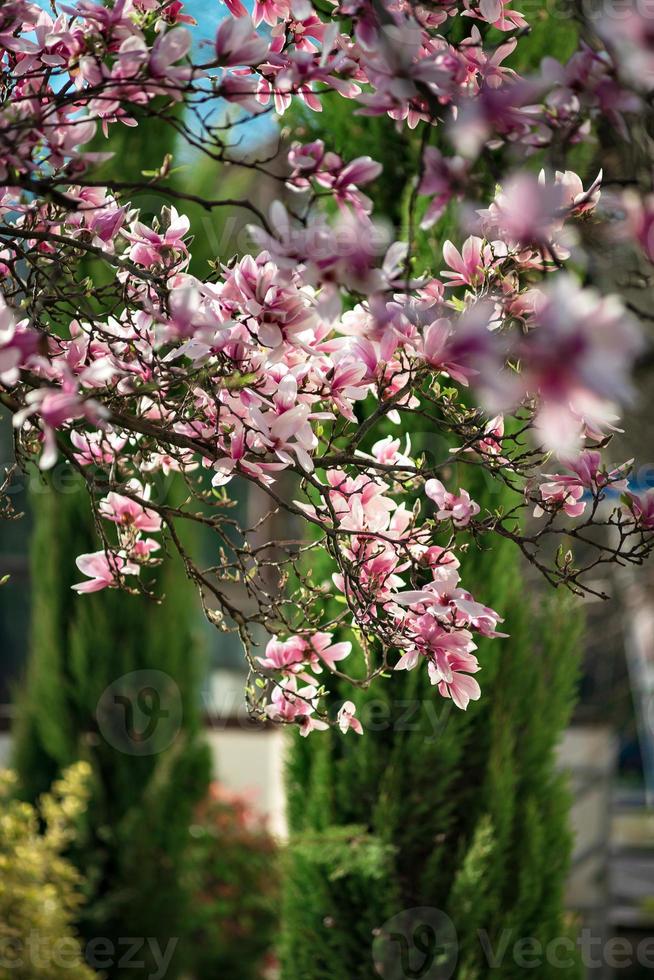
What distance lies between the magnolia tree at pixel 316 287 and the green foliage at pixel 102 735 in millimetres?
3262

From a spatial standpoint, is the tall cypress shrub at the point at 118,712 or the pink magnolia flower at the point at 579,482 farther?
the tall cypress shrub at the point at 118,712

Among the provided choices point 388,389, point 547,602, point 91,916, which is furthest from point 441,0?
point 91,916

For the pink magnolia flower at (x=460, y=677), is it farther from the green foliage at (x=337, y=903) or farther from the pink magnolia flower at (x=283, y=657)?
the green foliage at (x=337, y=903)

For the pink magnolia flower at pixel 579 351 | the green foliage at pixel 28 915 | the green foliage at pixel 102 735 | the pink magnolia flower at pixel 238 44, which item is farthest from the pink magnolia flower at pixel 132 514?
the green foliage at pixel 102 735

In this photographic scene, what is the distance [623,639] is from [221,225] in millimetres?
5401

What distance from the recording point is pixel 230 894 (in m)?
5.82

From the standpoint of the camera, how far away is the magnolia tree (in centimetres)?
126

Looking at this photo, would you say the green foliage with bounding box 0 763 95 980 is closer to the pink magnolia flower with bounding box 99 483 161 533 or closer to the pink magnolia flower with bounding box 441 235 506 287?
the pink magnolia flower with bounding box 99 483 161 533

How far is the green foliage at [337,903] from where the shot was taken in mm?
2883

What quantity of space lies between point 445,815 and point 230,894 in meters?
3.21

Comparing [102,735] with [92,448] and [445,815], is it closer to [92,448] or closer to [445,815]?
[445,815]

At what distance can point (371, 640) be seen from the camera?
1819 mm

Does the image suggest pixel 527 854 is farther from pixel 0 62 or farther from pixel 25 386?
pixel 0 62

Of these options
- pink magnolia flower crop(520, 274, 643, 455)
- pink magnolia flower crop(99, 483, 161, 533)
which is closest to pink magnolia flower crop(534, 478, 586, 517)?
pink magnolia flower crop(99, 483, 161, 533)
